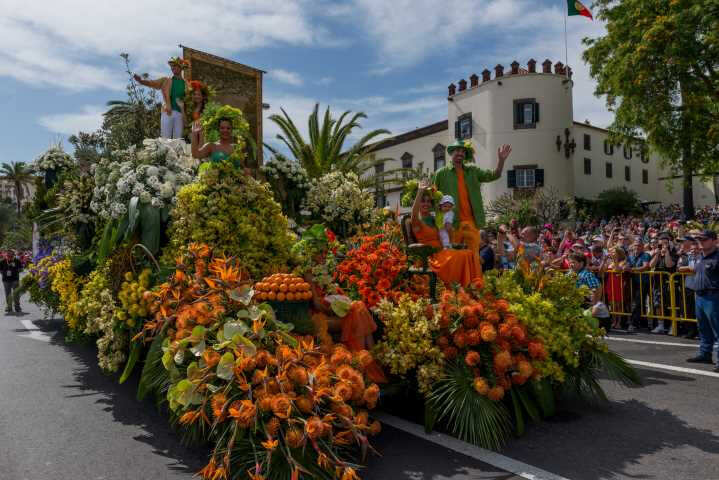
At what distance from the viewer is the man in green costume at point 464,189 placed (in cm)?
700

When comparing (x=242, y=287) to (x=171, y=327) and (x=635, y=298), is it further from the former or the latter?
(x=635, y=298)

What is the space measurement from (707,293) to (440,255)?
11.9 ft

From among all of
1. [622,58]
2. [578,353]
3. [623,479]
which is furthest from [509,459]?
[622,58]

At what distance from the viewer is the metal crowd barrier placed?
30.6 feet

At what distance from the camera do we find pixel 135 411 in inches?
206

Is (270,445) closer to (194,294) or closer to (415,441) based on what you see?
(415,441)

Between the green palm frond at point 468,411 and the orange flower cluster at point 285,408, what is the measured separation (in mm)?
682

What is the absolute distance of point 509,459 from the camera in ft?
12.7

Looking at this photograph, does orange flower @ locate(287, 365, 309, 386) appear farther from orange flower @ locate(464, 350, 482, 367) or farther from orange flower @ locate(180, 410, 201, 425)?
orange flower @ locate(464, 350, 482, 367)

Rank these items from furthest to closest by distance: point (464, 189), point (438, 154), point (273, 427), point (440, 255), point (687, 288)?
1. point (438, 154)
2. point (687, 288)
3. point (464, 189)
4. point (440, 255)
5. point (273, 427)

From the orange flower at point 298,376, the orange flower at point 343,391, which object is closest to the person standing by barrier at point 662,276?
the orange flower at point 343,391

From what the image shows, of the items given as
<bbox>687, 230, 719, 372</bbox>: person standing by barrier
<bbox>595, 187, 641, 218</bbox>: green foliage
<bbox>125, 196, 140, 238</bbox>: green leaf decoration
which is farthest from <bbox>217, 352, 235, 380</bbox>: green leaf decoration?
<bbox>595, 187, 641, 218</bbox>: green foliage

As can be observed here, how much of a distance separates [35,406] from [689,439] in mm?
5783

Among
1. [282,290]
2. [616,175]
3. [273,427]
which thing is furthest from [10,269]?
[616,175]
